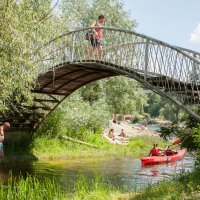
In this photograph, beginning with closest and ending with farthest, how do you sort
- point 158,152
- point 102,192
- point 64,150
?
point 102,192 → point 158,152 → point 64,150

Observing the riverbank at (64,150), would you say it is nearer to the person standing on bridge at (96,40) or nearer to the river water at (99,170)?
the river water at (99,170)

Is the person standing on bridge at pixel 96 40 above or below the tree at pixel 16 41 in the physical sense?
above

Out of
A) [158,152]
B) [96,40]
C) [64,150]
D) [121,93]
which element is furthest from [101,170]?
[121,93]

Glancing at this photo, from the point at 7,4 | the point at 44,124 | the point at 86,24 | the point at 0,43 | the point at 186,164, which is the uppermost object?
the point at 86,24

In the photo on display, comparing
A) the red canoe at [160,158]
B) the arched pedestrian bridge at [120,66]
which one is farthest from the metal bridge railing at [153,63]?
the red canoe at [160,158]

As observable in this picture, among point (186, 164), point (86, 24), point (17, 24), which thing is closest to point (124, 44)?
point (17, 24)

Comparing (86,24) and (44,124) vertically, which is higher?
(86,24)

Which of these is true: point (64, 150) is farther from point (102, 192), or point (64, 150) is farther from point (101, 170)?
point (102, 192)

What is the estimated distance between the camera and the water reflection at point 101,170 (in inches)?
712

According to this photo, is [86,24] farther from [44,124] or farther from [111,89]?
[44,124]

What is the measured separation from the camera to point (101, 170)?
68.6 ft

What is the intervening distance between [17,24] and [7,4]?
2.37 feet

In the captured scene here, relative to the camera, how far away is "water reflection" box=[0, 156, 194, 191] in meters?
18.1

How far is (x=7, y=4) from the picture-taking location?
1105cm
